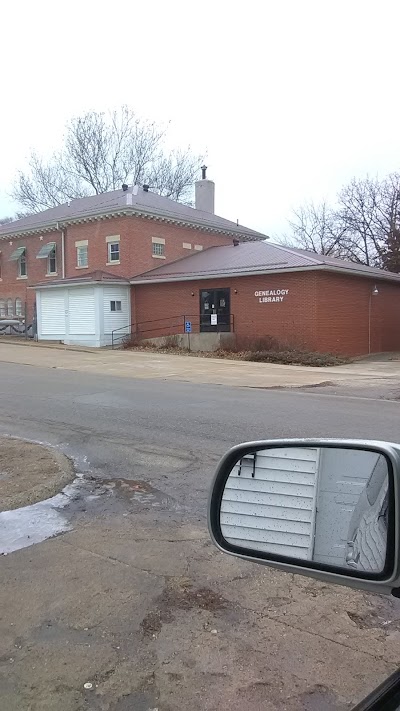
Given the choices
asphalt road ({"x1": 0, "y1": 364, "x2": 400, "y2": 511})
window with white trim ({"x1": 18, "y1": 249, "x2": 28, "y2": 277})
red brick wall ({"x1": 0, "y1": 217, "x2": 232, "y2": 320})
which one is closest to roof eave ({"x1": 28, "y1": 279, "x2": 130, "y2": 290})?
red brick wall ({"x1": 0, "y1": 217, "x2": 232, "y2": 320})

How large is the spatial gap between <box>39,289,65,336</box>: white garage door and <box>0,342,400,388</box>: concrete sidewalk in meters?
5.64

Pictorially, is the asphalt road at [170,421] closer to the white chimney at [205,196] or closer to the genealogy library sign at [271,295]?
the genealogy library sign at [271,295]

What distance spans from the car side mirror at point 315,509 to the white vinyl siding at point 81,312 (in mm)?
27283

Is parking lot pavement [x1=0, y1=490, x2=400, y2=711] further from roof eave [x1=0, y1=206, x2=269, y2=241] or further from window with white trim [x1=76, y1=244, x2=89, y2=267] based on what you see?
window with white trim [x1=76, y1=244, x2=89, y2=267]

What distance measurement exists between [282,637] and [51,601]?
1.40 metres

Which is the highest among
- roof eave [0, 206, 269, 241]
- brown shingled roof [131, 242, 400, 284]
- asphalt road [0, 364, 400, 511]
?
roof eave [0, 206, 269, 241]

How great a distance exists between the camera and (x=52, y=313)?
31188 mm

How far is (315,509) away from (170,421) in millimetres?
7475

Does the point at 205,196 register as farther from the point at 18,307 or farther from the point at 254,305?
the point at 254,305

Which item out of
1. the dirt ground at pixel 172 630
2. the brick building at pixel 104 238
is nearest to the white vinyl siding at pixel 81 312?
the brick building at pixel 104 238

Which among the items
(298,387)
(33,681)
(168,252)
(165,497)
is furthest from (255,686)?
(168,252)

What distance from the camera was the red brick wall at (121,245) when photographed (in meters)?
30.4

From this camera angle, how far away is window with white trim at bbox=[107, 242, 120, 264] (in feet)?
101

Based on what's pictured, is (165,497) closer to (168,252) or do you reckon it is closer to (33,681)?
(33,681)
